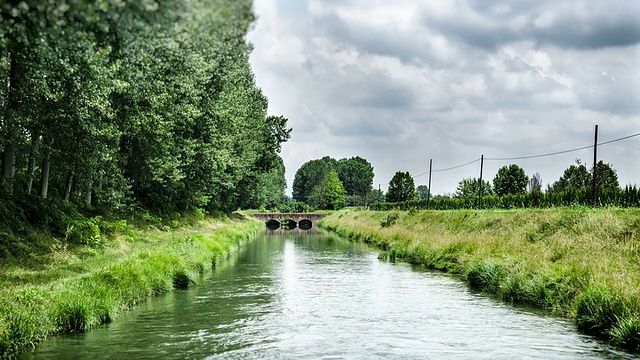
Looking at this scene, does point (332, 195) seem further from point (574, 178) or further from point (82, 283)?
point (82, 283)

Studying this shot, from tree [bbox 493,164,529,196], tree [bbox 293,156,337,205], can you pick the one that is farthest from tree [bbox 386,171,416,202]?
tree [bbox 293,156,337,205]

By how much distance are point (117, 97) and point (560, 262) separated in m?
19.7

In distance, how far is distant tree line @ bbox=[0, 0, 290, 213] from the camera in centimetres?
731

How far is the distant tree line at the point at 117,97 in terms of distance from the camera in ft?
24.0

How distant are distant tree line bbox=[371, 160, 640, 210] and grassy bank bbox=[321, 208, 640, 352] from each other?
23.0 ft

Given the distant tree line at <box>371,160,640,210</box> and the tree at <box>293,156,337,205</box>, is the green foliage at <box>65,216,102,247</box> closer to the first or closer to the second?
the distant tree line at <box>371,160,640,210</box>

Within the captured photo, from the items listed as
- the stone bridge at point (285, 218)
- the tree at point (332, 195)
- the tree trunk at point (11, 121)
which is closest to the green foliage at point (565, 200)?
the tree trunk at point (11, 121)

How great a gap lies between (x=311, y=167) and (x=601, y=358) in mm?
177487

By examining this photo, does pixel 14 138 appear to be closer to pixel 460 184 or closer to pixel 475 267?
pixel 475 267

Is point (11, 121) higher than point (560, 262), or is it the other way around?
point (11, 121)

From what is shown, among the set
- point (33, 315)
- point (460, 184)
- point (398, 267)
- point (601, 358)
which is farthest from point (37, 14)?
point (460, 184)

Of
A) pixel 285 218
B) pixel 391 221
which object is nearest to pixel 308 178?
pixel 285 218

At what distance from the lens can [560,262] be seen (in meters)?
19.5

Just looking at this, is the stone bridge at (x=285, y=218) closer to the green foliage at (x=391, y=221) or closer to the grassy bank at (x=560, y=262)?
the green foliage at (x=391, y=221)
